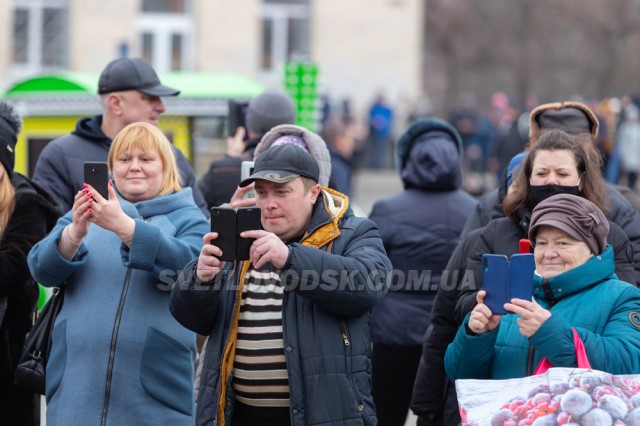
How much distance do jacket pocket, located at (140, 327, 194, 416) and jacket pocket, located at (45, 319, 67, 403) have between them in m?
0.34

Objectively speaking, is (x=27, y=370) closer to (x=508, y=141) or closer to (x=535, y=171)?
(x=535, y=171)

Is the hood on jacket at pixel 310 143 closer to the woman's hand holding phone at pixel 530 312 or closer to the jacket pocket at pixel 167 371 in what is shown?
the jacket pocket at pixel 167 371

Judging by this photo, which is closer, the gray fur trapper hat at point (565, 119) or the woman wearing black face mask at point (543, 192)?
the woman wearing black face mask at point (543, 192)

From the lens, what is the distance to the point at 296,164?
459 cm

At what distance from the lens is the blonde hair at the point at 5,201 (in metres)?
5.60

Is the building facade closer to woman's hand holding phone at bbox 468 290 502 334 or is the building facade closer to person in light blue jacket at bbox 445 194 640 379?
person in light blue jacket at bbox 445 194 640 379

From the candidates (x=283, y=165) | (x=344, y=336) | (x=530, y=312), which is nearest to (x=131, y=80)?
(x=283, y=165)

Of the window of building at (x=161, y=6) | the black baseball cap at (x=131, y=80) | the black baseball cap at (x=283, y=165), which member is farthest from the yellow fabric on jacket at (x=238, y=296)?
the window of building at (x=161, y=6)

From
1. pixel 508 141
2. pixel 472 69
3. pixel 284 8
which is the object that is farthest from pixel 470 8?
pixel 508 141

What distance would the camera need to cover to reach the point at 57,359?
5.02 metres

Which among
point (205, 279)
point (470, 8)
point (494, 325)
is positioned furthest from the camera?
point (470, 8)

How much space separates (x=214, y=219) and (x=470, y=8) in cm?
4239

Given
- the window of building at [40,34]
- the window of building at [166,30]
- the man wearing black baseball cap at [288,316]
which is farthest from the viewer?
the window of building at [166,30]

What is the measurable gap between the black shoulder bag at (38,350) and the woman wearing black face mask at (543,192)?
5.70 feet
